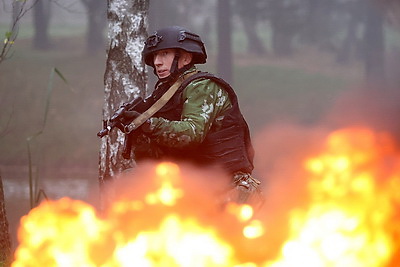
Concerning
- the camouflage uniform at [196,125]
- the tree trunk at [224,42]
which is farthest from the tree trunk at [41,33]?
the camouflage uniform at [196,125]

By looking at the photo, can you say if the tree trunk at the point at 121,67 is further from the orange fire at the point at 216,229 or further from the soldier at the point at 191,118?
the soldier at the point at 191,118

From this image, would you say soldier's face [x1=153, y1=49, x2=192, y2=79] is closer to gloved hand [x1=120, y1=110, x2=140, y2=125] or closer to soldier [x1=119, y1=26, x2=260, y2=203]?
soldier [x1=119, y1=26, x2=260, y2=203]

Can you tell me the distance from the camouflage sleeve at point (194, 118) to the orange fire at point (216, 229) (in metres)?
0.37

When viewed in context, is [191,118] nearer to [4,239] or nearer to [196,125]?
[196,125]

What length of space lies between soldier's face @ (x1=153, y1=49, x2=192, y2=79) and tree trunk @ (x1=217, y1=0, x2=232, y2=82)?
2331 centimetres

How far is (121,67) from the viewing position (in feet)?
27.7

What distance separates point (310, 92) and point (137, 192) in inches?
1049

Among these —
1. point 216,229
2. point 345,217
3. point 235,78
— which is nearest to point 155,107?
point 216,229

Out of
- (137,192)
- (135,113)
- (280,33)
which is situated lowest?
(137,192)

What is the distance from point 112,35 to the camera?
8.56 m

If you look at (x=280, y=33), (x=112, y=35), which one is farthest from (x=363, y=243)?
(x=280, y=33)

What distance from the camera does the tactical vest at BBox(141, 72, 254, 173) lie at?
6414 millimetres

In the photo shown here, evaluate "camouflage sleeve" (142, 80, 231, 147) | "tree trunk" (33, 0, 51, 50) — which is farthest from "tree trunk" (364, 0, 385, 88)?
"camouflage sleeve" (142, 80, 231, 147)

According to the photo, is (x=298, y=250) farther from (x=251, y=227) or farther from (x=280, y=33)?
(x=280, y=33)
